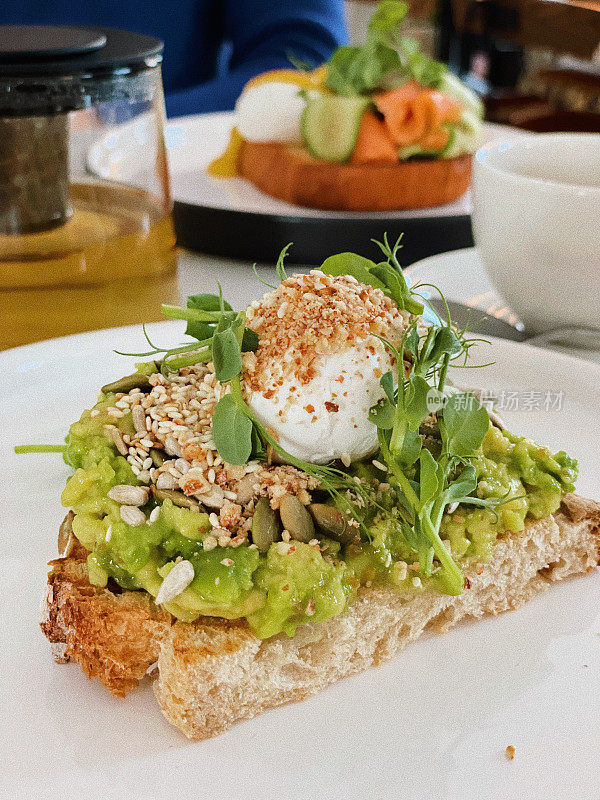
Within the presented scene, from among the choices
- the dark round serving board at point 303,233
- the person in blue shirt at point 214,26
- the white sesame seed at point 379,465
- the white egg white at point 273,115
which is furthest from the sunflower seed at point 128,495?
the person in blue shirt at point 214,26

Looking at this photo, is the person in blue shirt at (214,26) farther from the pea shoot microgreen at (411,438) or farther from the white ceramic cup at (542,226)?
the pea shoot microgreen at (411,438)

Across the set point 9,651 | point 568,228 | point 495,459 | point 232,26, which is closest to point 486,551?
point 495,459

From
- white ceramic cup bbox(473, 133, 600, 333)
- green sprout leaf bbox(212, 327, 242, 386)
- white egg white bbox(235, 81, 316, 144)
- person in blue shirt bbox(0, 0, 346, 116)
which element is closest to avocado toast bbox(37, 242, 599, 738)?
green sprout leaf bbox(212, 327, 242, 386)

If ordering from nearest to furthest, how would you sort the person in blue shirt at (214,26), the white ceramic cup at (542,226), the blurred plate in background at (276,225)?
1. the white ceramic cup at (542,226)
2. the blurred plate in background at (276,225)
3. the person in blue shirt at (214,26)

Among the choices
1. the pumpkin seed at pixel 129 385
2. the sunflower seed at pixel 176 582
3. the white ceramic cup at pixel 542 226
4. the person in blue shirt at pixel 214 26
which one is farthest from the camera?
the person in blue shirt at pixel 214 26

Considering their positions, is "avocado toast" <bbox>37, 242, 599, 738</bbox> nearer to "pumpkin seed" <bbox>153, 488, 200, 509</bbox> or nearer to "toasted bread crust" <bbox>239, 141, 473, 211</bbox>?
"pumpkin seed" <bbox>153, 488, 200, 509</bbox>

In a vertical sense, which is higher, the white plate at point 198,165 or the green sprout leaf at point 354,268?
the green sprout leaf at point 354,268

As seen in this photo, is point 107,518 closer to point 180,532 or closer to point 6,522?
point 180,532
